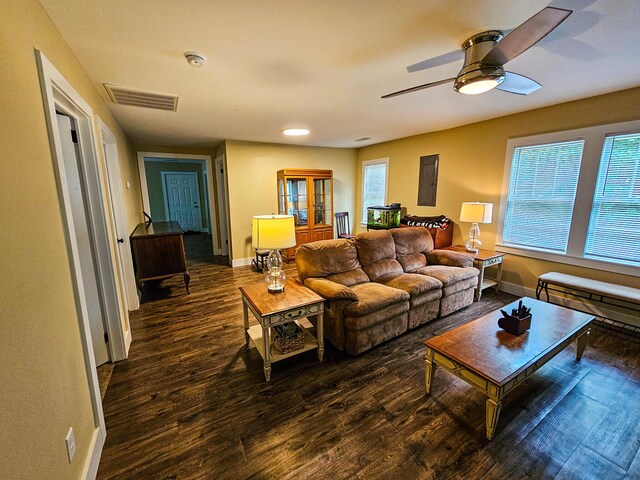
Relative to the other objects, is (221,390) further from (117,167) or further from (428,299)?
(117,167)

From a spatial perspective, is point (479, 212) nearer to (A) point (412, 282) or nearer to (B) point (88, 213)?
(A) point (412, 282)

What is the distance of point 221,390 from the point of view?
206cm

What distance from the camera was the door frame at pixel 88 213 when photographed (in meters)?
1.35

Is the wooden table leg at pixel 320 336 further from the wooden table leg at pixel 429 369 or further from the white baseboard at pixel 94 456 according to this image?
the white baseboard at pixel 94 456

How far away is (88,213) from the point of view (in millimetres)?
2117

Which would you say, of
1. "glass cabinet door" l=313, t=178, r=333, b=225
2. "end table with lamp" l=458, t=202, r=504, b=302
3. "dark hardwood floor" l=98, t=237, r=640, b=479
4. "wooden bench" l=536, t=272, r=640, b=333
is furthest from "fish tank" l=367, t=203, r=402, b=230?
"dark hardwood floor" l=98, t=237, r=640, b=479

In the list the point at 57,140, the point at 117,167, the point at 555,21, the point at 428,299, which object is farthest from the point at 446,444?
the point at 117,167

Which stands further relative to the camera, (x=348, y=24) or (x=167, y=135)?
(x=167, y=135)

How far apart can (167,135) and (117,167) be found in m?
1.42

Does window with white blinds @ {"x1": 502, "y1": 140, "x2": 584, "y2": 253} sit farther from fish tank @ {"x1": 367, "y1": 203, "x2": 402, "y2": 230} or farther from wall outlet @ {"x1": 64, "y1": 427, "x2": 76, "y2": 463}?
wall outlet @ {"x1": 64, "y1": 427, "x2": 76, "y2": 463}

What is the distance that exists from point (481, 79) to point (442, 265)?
7.91 feet

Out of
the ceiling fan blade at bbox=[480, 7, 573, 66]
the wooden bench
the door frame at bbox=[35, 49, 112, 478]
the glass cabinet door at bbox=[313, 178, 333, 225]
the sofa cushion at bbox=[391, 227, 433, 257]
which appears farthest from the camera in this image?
the glass cabinet door at bbox=[313, 178, 333, 225]

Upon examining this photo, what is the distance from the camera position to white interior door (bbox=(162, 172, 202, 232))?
337 inches

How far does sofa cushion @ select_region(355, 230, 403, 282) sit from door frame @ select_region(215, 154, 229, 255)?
3074mm
